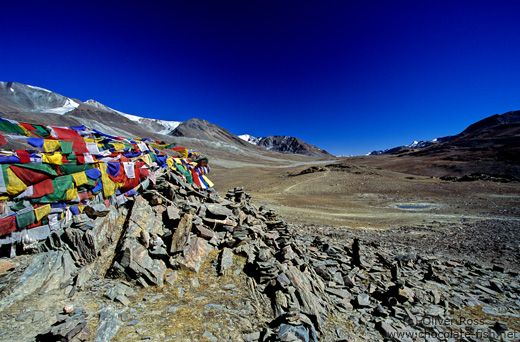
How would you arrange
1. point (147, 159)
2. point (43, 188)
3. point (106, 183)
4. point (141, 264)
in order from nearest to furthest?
point (141, 264) → point (43, 188) → point (106, 183) → point (147, 159)

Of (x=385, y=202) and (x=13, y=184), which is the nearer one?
(x=13, y=184)

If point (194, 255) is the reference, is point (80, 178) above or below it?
above

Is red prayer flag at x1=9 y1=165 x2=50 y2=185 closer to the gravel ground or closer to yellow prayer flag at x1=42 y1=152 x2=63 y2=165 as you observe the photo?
yellow prayer flag at x1=42 y1=152 x2=63 y2=165

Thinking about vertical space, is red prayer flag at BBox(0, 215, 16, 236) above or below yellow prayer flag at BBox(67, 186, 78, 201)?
below

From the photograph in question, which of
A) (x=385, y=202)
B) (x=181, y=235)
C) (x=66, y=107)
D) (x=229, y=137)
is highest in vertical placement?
(x=66, y=107)

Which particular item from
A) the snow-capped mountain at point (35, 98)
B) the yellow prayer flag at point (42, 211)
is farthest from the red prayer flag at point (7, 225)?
the snow-capped mountain at point (35, 98)

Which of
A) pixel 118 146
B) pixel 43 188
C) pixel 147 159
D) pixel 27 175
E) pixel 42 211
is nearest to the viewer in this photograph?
pixel 27 175

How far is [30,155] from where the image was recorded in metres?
5.54

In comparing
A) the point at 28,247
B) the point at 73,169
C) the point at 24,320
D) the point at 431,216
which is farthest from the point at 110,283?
the point at 431,216

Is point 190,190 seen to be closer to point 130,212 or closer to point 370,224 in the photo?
point 130,212

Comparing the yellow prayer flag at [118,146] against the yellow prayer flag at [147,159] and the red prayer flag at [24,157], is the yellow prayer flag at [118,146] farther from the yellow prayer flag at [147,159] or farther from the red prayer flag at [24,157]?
the red prayer flag at [24,157]

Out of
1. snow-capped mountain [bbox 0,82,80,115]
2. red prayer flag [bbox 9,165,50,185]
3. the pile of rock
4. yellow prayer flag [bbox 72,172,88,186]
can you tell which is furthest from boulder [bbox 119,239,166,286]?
snow-capped mountain [bbox 0,82,80,115]

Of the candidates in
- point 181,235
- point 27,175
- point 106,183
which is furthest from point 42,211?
point 181,235

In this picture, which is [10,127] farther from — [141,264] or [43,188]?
[141,264]
